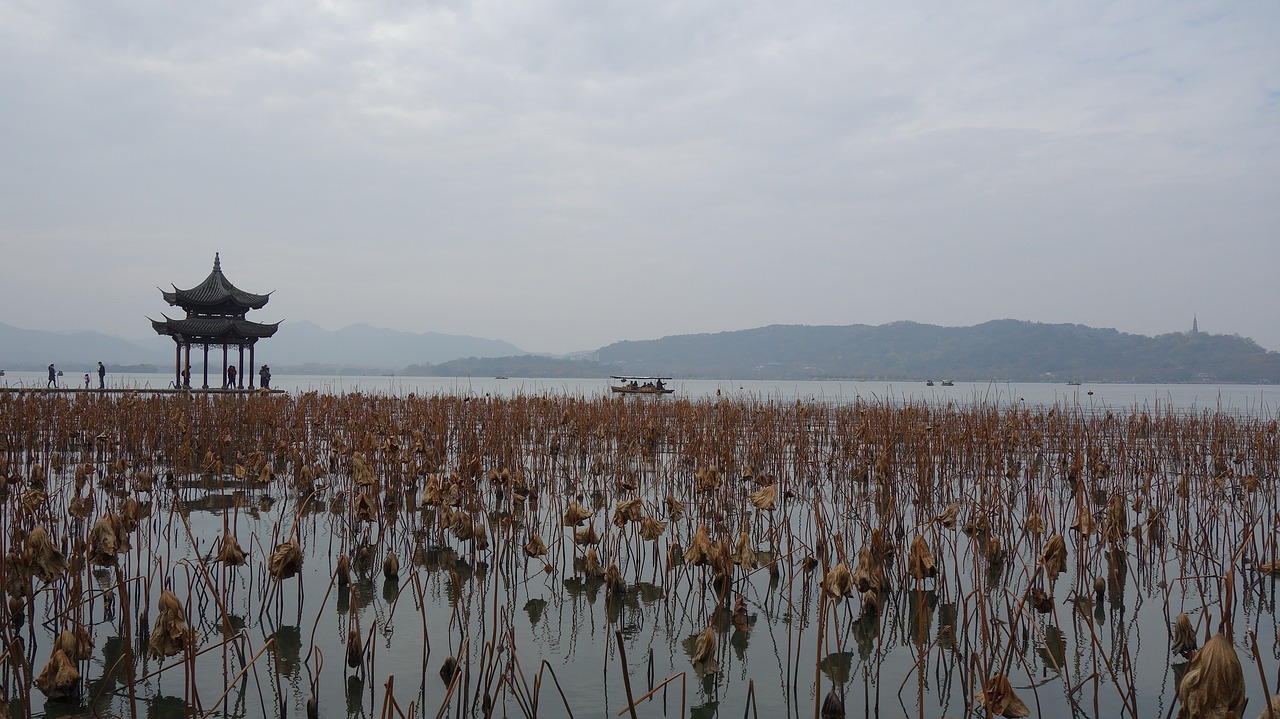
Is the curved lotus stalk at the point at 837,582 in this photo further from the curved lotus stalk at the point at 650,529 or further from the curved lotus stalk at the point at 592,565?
the curved lotus stalk at the point at 592,565

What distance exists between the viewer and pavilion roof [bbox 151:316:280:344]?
79.4 feet

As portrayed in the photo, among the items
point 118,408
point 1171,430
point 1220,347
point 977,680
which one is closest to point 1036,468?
point 1171,430

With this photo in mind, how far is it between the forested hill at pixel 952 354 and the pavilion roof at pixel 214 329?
108m

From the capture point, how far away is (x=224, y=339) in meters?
24.6

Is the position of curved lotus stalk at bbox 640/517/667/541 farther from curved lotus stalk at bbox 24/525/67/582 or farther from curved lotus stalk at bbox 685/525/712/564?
curved lotus stalk at bbox 24/525/67/582

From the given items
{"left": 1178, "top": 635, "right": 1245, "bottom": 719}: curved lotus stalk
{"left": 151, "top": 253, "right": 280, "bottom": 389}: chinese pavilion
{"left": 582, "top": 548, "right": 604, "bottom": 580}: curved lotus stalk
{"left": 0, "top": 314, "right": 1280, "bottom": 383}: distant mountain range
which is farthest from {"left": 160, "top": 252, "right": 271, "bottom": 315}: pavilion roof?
{"left": 0, "top": 314, "right": 1280, "bottom": 383}: distant mountain range

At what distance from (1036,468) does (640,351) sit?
17229cm

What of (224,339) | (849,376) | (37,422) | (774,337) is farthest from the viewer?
(774,337)

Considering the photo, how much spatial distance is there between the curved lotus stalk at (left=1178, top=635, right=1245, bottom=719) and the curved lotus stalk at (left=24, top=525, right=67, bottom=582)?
10.3 ft

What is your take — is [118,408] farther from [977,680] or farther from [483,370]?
[483,370]

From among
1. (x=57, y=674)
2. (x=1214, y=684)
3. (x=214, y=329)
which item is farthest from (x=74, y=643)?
(x=214, y=329)

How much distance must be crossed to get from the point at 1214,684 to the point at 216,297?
90.8ft

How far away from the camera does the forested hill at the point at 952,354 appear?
357ft

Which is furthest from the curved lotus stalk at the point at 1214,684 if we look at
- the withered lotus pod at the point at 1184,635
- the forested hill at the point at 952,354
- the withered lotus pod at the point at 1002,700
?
the forested hill at the point at 952,354
